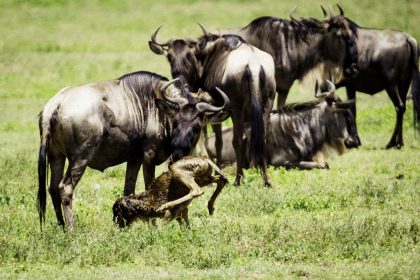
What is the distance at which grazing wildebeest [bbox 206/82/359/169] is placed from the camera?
14.8m

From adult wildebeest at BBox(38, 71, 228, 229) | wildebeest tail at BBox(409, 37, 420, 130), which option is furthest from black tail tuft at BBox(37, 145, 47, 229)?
wildebeest tail at BBox(409, 37, 420, 130)

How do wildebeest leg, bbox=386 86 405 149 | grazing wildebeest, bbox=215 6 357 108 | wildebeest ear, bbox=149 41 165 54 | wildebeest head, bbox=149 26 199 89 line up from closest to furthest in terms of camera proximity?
1. wildebeest head, bbox=149 26 199 89
2. wildebeest ear, bbox=149 41 165 54
3. grazing wildebeest, bbox=215 6 357 108
4. wildebeest leg, bbox=386 86 405 149

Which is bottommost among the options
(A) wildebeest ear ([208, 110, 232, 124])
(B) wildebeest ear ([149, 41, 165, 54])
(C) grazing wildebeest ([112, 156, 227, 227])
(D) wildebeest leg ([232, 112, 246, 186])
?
(D) wildebeest leg ([232, 112, 246, 186])

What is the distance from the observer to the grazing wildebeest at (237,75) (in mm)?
12242

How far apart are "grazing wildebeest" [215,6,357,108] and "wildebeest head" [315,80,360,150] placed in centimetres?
81

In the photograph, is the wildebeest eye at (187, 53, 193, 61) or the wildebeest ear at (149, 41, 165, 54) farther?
the wildebeest ear at (149, 41, 165, 54)

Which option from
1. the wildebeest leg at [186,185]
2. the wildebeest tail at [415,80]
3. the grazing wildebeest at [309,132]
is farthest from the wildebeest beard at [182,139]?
the wildebeest tail at [415,80]

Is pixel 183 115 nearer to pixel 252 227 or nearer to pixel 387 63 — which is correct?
pixel 252 227

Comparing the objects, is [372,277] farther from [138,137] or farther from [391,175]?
[391,175]

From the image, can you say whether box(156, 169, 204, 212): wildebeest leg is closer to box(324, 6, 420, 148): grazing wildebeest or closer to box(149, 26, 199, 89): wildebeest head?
box(149, 26, 199, 89): wildebeest head

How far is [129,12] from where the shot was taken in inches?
1489

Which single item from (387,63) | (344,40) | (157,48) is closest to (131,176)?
(157,48)

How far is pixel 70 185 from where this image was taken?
9438 mm

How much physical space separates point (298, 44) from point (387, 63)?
2.27 metres
